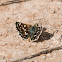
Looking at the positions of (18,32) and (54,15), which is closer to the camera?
(18,32)

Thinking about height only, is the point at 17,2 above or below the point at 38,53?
above

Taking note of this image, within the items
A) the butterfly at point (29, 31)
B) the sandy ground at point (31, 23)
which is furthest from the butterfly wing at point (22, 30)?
the sandy ground at point (31, 23)

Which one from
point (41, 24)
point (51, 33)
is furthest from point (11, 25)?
point (51, 33)

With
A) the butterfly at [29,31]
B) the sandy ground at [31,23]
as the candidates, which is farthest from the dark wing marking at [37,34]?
the sandy ground at [31,23]

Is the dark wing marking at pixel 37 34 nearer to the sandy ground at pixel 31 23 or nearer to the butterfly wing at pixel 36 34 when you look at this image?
the butterfly wing at pixel 36 34

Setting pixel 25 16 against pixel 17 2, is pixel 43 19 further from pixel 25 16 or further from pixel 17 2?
pixel 17 2

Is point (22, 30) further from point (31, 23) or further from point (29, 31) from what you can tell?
point (31, 23)

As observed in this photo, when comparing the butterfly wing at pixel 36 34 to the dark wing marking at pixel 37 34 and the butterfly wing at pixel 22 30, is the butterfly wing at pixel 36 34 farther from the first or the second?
the butterfly wing at pixel 22 30

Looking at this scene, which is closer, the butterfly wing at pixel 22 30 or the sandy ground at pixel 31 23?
the sandy ground at pixel 31 23
